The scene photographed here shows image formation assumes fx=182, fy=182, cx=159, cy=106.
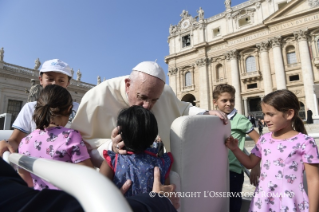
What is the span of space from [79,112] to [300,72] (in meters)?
20.1

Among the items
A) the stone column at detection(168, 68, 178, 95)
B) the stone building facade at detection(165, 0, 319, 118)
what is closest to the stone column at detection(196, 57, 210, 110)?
the stone building facade at detection(165, 0, 319, 118)

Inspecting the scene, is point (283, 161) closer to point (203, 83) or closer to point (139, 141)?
point (139, 141)

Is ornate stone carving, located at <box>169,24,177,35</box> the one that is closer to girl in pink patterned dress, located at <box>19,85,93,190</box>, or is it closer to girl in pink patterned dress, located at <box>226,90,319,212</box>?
girl in pink patterned dress, located at <box>226,90,319,212</box>

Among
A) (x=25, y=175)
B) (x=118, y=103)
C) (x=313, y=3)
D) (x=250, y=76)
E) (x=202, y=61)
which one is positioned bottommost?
(x=25, y=175)

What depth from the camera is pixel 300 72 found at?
1625 centimetres

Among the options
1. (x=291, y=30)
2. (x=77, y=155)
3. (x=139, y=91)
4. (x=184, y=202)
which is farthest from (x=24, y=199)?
(x=291, y=30)

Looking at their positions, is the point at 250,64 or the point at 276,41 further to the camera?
the point at 250,64

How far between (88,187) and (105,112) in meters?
1.35

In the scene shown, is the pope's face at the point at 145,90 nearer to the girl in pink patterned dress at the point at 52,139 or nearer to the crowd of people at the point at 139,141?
the crowd of people at the point at 139,141

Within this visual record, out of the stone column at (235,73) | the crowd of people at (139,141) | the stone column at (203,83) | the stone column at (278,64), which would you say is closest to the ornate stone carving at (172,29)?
Result: the stone column at (203,83)

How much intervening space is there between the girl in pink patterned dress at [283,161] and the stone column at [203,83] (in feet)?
63.1

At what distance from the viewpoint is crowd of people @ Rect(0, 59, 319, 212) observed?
3.22 feet

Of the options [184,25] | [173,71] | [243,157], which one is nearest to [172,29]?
[184,25]

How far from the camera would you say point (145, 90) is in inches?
55.6
